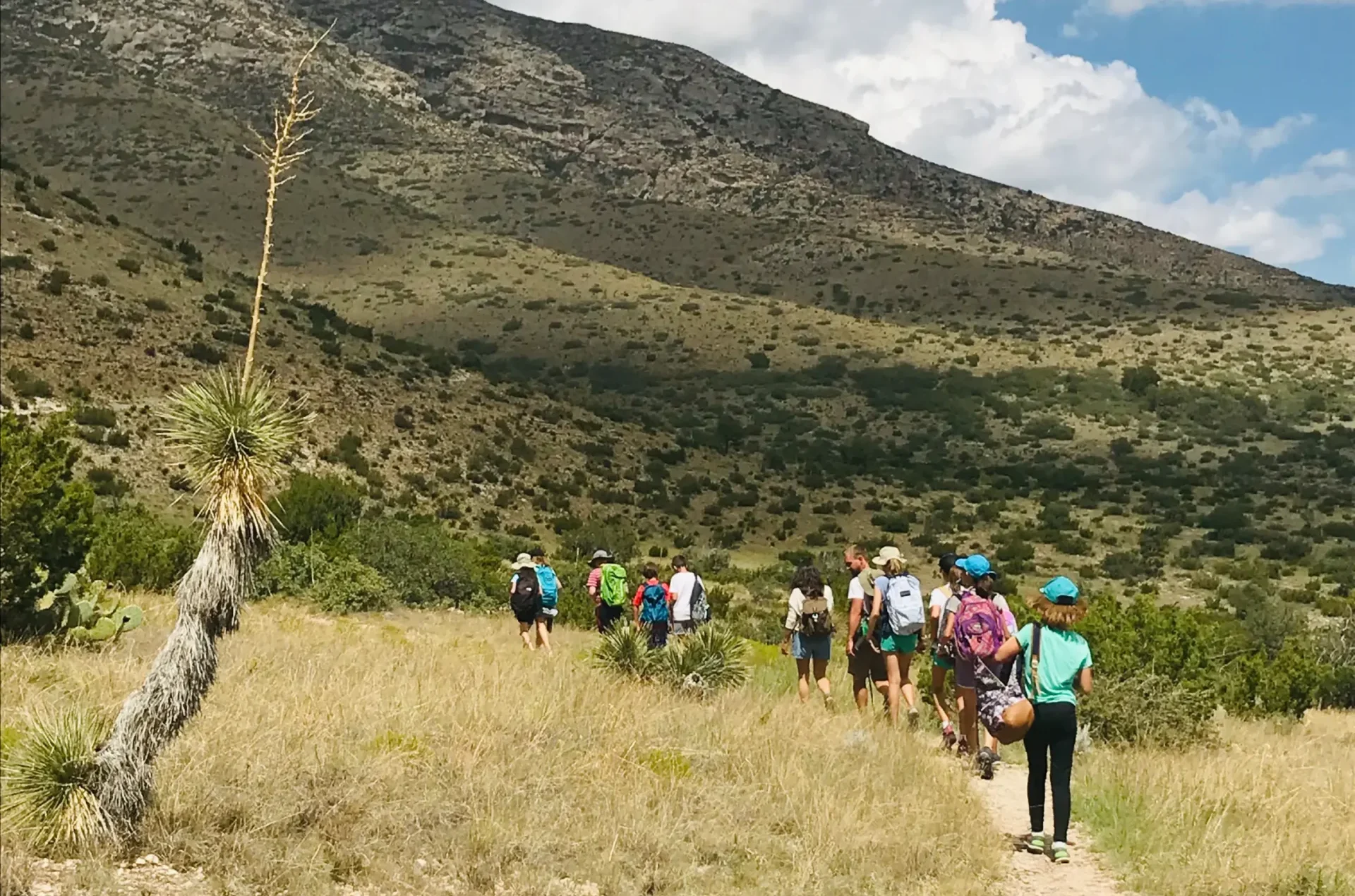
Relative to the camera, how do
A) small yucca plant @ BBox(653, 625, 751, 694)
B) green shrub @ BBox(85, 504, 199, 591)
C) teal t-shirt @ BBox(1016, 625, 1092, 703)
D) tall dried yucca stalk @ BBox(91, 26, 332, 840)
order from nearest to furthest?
tall dried yucca stalk @ BBox(91, 26, 332, 840) → teal t-shirt @ BBox(1016, 625, 1092, 703) → small yucca plant @ BBox(653, 625, 751, 694) → green shrub @ BBox(85, 504, 199, 591)

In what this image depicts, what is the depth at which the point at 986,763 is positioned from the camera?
355 inches

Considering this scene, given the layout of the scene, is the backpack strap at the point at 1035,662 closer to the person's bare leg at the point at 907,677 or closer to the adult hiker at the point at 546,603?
the person's bare leg at the point at 907,677

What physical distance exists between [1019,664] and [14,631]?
9.34 m

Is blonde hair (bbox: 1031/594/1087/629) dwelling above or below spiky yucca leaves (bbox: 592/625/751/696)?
above

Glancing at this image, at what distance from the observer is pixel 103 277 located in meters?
34.4

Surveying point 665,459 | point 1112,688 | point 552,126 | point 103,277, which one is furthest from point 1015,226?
point 1112,688

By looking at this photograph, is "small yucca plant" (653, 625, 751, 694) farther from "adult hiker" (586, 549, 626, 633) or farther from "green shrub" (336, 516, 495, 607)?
"green shrub" (336, 516, 495, 607)

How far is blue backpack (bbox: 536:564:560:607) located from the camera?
1423 cm

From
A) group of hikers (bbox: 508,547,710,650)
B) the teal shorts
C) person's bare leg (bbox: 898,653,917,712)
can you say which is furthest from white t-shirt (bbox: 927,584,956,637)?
group of hikers (bbox: 508,547,710,650)

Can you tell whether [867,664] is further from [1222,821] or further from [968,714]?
[1222,821]

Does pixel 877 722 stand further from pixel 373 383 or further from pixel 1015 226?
pixel 1015 226

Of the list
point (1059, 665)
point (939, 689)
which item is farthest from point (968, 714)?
point (1059, 665)

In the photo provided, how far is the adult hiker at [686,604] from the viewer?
43.3 ft

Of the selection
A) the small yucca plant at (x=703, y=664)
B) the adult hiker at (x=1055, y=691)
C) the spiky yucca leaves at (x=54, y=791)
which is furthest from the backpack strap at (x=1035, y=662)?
the spiky yucca leaves at (x=54, y=791)
